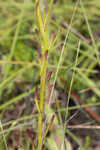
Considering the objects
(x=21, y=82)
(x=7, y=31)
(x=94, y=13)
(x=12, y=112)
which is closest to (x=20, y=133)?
(x=12, y=112)

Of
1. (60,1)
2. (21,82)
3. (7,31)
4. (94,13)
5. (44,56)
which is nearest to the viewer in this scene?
(44,56)

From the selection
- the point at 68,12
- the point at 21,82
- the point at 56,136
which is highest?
the point at 68,12

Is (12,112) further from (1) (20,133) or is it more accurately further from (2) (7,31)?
(2) (7,31)

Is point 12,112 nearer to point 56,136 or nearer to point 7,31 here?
point 56,136

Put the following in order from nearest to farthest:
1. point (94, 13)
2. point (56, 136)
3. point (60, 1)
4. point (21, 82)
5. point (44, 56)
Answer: point (44, 56) → point (56, 136) → point (21, 82) → point (94, 13) → point (60, 1)

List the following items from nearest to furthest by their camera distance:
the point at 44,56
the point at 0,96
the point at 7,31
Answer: the point at 44,56 < the point at 0,96 < the point at 7,31

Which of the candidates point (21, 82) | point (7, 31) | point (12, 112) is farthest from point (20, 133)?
point (7, 31)

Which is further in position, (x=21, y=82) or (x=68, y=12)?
(x=68, y=12)

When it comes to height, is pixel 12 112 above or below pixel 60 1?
below

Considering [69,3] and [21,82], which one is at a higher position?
[69,3]
